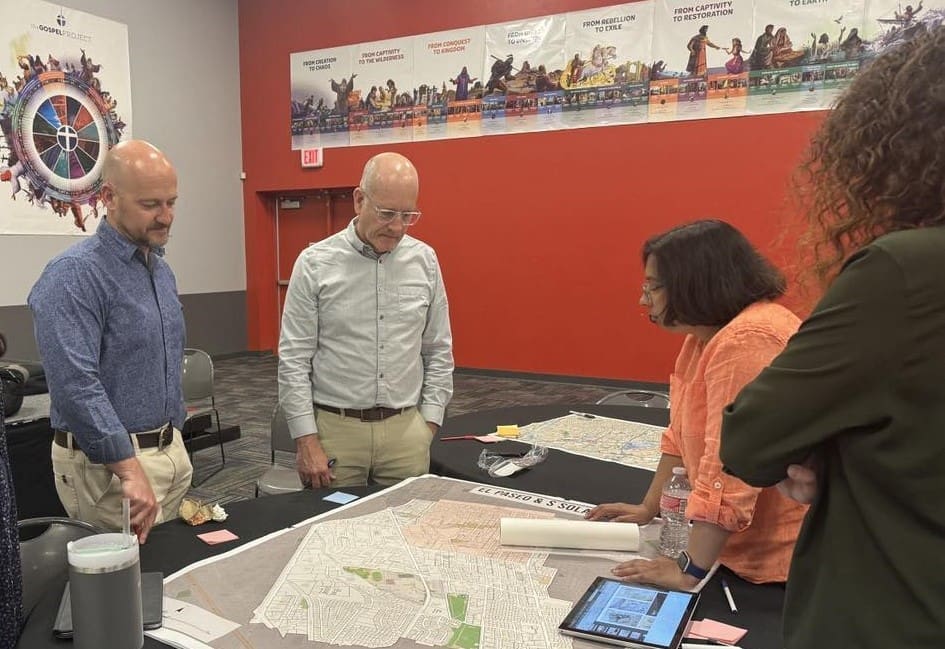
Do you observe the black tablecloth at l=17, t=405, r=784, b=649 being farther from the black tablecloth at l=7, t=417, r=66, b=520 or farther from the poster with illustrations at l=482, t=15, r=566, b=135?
the poster with illustrations at l=482, t=15, r=566, b=135

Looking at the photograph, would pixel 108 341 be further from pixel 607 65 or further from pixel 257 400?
pixel 607 65

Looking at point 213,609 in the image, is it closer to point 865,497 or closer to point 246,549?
point 246,549

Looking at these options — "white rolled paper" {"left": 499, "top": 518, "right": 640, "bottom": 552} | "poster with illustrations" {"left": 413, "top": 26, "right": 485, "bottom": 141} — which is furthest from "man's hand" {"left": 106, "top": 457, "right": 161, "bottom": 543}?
"poster with illustrations" {"left": 413, "top": 26, "right": 485, "bottom": 141}

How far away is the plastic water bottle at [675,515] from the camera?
1.46 meters

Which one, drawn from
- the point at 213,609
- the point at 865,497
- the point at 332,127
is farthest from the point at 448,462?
the point at 332,127

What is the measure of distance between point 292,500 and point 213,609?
533 millimetres

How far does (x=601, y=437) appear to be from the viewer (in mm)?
2434

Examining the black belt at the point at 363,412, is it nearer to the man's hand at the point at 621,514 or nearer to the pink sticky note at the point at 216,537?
the pink sticky note at the point at 216,537

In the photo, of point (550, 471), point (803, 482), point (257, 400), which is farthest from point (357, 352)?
point (257, 400)

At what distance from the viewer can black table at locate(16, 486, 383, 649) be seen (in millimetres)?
1130

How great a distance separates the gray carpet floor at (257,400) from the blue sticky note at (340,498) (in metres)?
2.10

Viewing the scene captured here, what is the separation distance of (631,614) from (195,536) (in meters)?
0.92

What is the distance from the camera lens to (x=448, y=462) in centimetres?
211

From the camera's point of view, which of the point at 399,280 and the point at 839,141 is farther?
the point at 399,280
